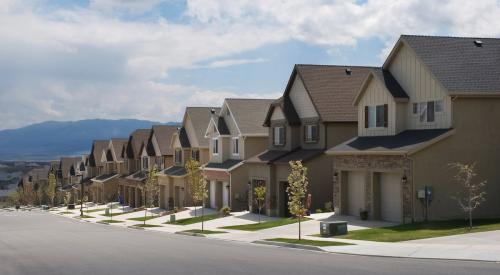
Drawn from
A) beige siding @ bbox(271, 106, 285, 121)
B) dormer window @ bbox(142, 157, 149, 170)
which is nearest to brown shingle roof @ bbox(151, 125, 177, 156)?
dormer window @ bbox(142, 157, 149, 170)

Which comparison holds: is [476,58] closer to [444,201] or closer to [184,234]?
[444,201]

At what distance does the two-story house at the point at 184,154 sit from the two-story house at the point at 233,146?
3447mm

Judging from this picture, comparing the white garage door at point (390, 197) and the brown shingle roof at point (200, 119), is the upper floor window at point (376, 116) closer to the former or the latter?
the white garage door at point (390, 197)

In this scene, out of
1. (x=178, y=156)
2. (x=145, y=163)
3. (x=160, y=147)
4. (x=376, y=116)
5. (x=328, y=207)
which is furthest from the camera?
(x=145, y=163)

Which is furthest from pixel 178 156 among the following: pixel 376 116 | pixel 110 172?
pixel 376 116

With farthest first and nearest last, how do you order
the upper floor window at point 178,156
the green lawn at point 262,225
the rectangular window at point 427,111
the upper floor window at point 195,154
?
the upper floor window at point 178,156, the upper floor window at point 195,154, the green lawn at point 262,225, the rectangular window at point 427,111

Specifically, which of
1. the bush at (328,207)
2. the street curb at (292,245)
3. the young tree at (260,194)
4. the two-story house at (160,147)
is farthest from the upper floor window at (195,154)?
the street curb at (292,245)

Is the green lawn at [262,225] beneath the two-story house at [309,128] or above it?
beneath

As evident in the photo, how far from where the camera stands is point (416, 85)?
122 ft

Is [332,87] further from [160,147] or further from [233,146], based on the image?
[160,147]

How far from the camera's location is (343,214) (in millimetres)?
40844

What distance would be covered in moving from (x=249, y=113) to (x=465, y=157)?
28096 millimetres

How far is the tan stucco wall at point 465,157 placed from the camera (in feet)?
111

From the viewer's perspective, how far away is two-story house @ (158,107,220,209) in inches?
2633
